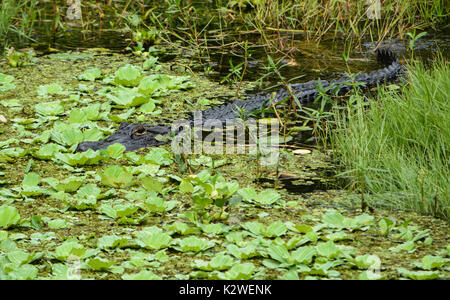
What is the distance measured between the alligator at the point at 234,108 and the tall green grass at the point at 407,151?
307 millimetres

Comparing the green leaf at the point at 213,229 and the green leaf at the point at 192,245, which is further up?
the green leaf at the point at 213,229

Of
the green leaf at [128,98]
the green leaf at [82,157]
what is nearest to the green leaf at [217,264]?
the green leaf at [82,157]

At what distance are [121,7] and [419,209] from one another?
6.11 metres

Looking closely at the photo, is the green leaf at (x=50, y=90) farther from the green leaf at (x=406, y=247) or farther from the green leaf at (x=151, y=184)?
the green leaf at (x=406, y=247)

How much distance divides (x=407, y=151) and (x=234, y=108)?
1431 millimetres

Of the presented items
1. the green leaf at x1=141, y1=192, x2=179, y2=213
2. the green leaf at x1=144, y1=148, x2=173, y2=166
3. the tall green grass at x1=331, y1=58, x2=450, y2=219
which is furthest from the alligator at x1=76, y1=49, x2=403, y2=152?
the green leaf at x1=141, y1=192, x2=179, y2=213

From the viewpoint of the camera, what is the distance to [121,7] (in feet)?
26.0

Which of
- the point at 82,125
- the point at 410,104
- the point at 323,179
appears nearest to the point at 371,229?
the point at 323,179

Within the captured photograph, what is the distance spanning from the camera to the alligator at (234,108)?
3666 millimetres

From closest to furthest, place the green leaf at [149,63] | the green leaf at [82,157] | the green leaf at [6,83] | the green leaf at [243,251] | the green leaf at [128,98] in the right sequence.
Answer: the green leaf at [243,251]
the green leaf at [82,157]
the green leaf at [128,98]
the green leaf at [6,83]
the green leaf at [149,63]

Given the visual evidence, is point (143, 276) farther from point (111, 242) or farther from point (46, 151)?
point (46, 151)

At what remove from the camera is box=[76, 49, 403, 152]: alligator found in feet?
12.0
